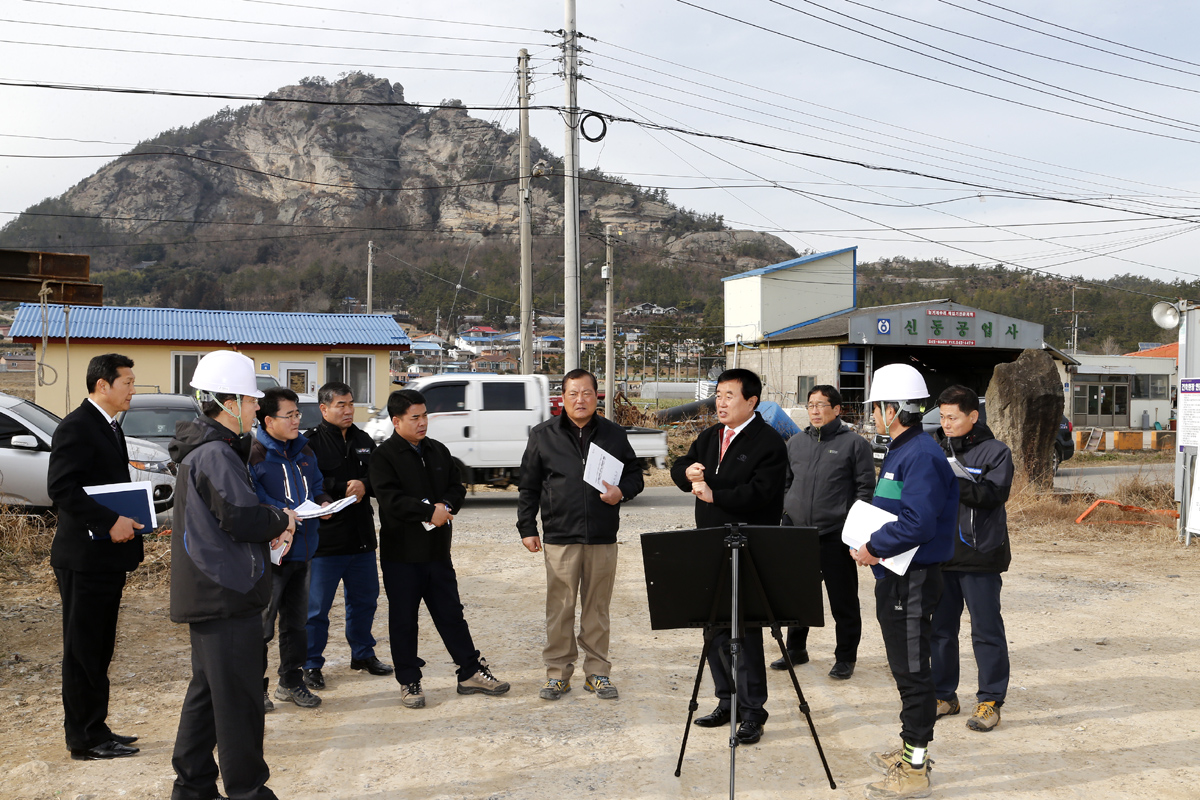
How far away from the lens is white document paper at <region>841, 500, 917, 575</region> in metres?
4.14

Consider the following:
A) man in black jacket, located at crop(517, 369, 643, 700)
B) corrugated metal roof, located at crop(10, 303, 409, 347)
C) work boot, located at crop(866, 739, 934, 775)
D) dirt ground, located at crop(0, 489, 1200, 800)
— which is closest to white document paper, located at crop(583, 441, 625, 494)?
man in black jacket, located at crop(517, 369, 643, 700)

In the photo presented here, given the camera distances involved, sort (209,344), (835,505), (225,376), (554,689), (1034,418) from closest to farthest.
Result: (225,376), (554,689), (835,505), (1034,418), (209,344)

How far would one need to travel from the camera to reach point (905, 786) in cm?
403

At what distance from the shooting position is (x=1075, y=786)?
4.19 m

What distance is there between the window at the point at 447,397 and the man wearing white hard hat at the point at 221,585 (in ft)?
34.6

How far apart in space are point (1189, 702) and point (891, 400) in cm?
309

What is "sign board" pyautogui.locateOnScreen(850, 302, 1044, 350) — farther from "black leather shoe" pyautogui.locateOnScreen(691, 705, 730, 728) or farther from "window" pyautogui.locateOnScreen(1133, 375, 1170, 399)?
"black leather shoe" pyautogui.locateOnScreen(691, 705, 730, 728)

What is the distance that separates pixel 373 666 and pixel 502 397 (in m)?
8.74

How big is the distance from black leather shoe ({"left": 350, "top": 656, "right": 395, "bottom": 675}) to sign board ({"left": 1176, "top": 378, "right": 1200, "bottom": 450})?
998cm

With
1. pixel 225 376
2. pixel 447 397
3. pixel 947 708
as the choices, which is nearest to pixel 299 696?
pixel 225 376

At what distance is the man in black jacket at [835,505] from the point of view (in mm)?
6027

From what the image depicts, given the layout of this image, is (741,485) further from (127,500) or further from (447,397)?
(447,397)

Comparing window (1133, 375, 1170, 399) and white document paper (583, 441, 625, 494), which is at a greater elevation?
window (1133, 375, 1170, 399)

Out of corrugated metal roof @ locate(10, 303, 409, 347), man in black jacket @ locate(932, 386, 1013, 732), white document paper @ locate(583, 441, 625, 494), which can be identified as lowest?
man in black jacket @ locate(932, 386, 1013, 732)
